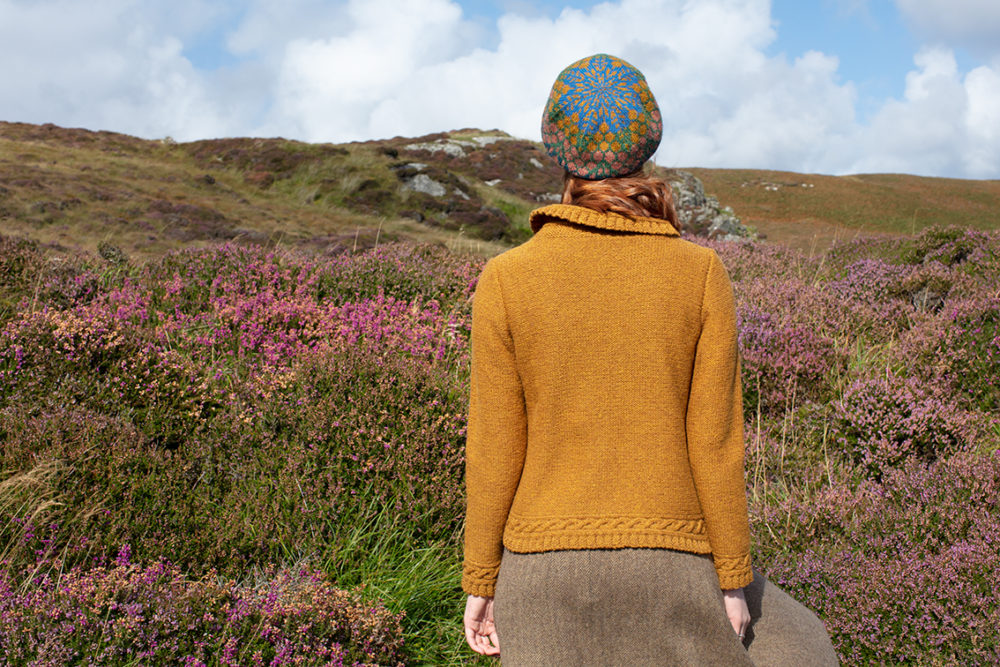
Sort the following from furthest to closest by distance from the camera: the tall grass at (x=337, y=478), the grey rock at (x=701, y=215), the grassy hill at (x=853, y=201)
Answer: the grassy hill at (x=853, y=201)
the grey rock at (x=701, y=215)
the tall grass at (x=337, y=478)

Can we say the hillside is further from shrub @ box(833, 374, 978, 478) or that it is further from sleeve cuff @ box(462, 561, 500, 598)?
sleeve cuff @ box(462, 561, 500, 598)

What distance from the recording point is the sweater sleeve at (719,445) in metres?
1.55

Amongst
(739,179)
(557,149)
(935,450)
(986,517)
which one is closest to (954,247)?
(935,450)

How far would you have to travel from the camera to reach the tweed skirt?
1.50 meters

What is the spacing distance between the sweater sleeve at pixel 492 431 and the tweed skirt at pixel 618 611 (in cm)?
13

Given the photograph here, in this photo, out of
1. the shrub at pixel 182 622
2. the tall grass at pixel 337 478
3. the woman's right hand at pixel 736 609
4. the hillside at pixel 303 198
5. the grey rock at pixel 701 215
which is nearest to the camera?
the woman's right hand at pixel 736 609

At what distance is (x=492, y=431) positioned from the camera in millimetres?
1636

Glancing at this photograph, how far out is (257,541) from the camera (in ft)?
10.7

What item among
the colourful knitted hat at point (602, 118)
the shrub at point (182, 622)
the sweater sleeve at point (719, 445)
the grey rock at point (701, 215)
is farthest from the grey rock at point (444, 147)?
the sweater sleeve at point (719, 445)

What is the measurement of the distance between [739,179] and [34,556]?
60959 millimetres

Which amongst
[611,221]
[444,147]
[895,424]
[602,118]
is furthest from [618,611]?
[444,147]

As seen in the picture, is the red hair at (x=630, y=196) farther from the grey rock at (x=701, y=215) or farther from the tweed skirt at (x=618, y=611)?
the grey rock at (x=701, y=215)

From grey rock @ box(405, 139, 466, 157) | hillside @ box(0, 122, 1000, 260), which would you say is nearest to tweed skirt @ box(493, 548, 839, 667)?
hillside @ box(0, 122, 1000, 260)

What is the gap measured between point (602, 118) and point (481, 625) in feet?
4.50
